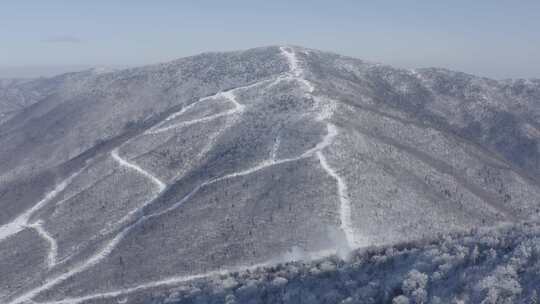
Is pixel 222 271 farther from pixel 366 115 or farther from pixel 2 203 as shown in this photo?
pixel 2 203

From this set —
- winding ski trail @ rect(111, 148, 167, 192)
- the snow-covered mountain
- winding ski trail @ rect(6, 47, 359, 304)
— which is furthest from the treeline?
winding ski trail @ rect(111, 148, 167, 192)

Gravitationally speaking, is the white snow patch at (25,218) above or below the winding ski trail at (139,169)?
below

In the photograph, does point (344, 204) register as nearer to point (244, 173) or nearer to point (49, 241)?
point (244, 173)

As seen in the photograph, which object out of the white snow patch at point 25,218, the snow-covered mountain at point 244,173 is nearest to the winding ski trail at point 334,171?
the snow-covered mountain at point 244,173

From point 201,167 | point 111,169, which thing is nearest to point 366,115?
point 201,167

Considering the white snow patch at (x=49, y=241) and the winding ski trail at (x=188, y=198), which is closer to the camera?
the winding ski trail at (x=188, y=198)

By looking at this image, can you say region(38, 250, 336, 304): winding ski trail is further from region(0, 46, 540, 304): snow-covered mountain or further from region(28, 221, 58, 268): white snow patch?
region(28, 221, 58, 268): white snow patch

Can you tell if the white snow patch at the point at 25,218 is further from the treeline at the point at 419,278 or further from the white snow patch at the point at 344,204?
the treeline at the point at 419,278

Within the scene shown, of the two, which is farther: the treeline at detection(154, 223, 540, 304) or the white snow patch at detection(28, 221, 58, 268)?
the white snow patch at detection(28, 221, 58, 268)
